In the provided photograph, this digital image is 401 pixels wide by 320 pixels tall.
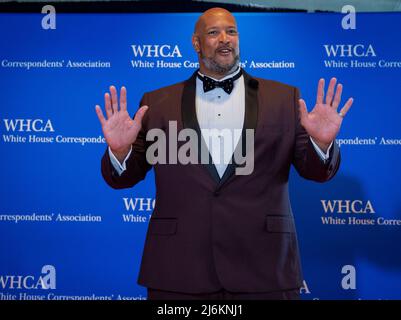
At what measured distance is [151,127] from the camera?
108 inches

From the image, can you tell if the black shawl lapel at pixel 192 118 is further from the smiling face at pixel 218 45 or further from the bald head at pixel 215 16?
the bald head at pixel 215 16

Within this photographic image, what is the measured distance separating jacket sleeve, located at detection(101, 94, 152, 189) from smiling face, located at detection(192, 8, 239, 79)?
39 centimetres

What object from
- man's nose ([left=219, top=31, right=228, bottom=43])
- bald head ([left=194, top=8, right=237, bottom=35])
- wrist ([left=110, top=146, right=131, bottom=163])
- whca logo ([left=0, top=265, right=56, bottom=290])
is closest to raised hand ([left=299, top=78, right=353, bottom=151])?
man's nose ([left=219, top=31, right=228, bottom=43])

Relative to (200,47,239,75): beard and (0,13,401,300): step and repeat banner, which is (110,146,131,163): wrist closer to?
(200,47,239,75): beard

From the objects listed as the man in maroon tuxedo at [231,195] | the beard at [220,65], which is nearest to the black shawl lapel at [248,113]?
the man in maroon tuxedo at [231,195]

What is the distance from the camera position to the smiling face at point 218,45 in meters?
2.89

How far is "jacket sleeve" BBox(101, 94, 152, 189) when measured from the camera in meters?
2.64

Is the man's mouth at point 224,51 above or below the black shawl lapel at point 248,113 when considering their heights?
above

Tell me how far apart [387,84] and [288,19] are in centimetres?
85

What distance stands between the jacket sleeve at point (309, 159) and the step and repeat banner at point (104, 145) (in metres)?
1.49

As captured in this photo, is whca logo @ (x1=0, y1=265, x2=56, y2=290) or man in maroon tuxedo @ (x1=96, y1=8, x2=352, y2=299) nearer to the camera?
man in maroon tuxedo @ (x1=96, y1=8, x2=352, y2=299)
